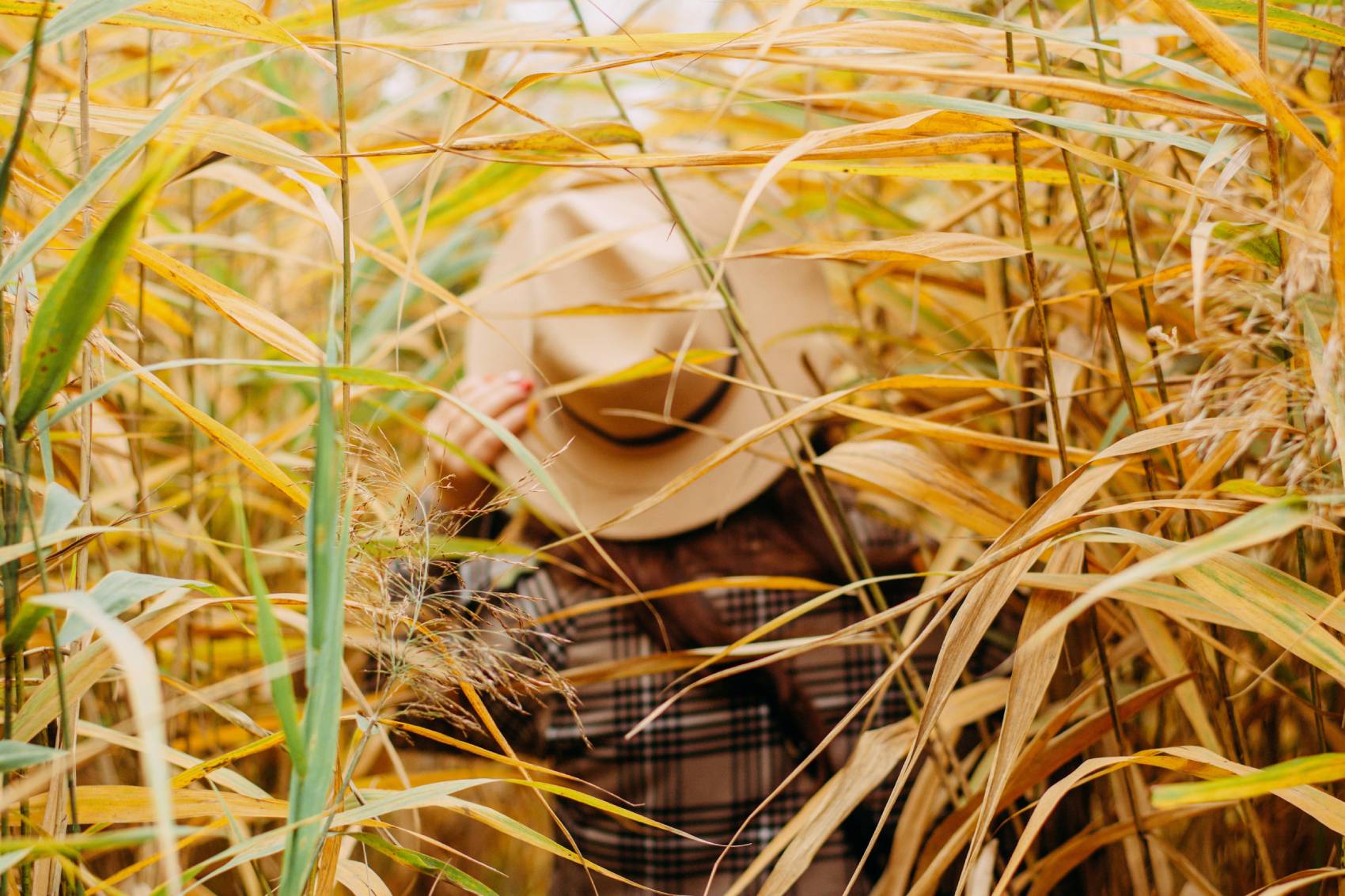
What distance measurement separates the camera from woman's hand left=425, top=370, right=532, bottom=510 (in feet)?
2.83

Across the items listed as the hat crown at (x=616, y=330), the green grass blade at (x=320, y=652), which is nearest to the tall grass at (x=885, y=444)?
the green grass blade at (x=320, y=652)

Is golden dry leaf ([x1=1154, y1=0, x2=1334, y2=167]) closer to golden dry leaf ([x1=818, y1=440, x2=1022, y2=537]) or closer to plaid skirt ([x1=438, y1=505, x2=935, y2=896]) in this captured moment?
golden dry leaf ([x1=818, y1=440, x2=1022, y2=537])

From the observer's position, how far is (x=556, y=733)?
88 cm

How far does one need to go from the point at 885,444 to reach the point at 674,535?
455 mm

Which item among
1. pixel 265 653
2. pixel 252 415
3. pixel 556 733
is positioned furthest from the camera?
pixel 252 415

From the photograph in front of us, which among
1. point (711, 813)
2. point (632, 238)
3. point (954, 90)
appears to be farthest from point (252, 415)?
point (954, 90)

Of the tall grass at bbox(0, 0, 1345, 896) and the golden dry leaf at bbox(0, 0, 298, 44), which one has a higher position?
the golden dry leaf at bbox(0, 0, 298, 44)

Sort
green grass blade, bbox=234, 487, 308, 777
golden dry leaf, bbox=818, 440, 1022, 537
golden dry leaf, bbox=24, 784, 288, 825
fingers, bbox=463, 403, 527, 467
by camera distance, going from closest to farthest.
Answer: green grass blade, bbox=234, 487, 308, 777
golden dry leaf, bbox=24, 784, 288, 825
golden dry leaf, bbox=818, 440, 1022, 537
fingers, bbox=463, 403, 527, 467

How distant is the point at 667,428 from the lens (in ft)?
2.96

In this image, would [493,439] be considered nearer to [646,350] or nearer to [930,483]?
[646,350]

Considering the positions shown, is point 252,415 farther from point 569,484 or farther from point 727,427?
point 727,427

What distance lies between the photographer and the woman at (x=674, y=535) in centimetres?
Answer: 87

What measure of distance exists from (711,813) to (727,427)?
1.27 ft

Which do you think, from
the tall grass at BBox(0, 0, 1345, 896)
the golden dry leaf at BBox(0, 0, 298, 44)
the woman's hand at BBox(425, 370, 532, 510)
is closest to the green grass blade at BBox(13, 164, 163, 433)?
the tall grass at BBox(0, 0, 1345, 896)
